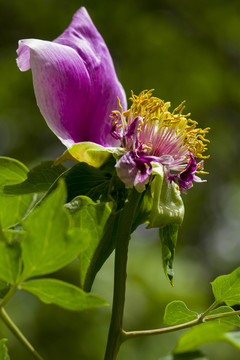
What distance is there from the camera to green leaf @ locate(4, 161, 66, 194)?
381 mm

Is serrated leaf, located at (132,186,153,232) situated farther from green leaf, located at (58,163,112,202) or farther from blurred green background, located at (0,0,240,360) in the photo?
blurred green background, located at (0,0,240,360)

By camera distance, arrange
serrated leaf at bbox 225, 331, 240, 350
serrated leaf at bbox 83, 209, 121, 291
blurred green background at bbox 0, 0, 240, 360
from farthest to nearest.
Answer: blurred green background at bbox 0, 0, 240, 360 → serrated leaf at bbox 83, 209, 121, 291 → serrated leaf at bbox 225, 331, 240, 350

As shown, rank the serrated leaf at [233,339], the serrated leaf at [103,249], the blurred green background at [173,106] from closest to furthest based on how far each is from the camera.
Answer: the serrated leaf at [233,339] < the serrated leaf at [103,249] < the blurred green background at [173,106]

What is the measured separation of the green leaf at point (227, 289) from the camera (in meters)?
0.36

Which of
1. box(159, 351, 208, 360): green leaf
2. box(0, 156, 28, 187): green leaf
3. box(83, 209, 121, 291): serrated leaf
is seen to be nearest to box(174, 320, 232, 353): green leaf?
box(159, 351, 208, 360): green leaf

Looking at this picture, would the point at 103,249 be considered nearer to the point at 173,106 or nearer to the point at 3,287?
the point at 3,287

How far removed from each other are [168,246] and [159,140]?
0.29 feet

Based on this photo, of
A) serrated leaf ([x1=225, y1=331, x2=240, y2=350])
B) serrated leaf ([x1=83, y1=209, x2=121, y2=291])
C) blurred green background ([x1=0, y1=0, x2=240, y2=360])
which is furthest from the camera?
blurred green background ([x1=0, y1=0, x2=240, y2=360])

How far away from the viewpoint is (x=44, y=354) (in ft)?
6.29

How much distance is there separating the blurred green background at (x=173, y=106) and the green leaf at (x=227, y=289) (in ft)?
5.16

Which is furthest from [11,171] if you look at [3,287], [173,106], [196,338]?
[173,106]

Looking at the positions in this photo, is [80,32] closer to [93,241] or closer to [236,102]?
[93,241]

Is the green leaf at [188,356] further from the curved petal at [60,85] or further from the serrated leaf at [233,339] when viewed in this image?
the curved petal at [60,85]

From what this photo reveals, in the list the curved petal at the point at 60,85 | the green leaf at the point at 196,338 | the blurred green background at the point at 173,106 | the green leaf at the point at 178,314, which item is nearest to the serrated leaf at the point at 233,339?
the green leaf at the point at 196,338
